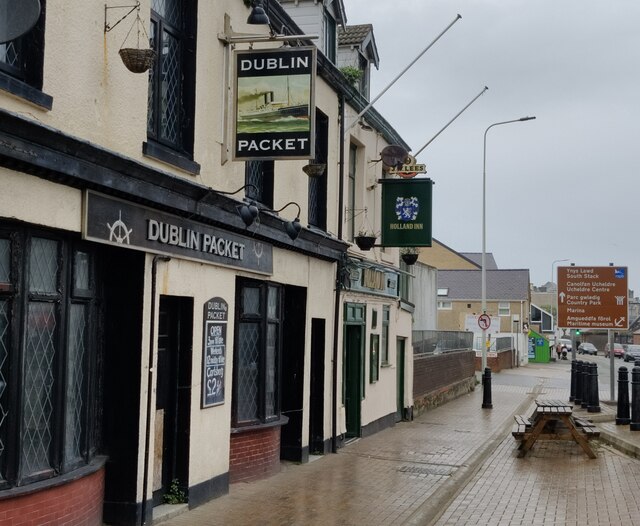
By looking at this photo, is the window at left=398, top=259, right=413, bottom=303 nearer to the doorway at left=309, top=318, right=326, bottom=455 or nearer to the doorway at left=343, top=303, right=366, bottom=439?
the doorway at left=343, top=303, right=366, bottom=439

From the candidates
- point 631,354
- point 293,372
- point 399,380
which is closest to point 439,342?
point 399,380

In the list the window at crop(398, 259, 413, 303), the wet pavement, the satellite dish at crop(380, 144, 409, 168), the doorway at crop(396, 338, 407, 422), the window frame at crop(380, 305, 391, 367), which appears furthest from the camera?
the window at crop(398, 259, 413, 303)

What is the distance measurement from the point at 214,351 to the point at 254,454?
2.10 meters

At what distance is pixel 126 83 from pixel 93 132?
0.82 meters

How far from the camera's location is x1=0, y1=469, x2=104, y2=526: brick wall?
7004 mm

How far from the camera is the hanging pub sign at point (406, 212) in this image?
18.0m

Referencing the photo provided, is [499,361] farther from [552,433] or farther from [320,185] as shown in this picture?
[320,185]

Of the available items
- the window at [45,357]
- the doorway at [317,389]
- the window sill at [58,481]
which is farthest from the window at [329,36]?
the window sill at [58,481]

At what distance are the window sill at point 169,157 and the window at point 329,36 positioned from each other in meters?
7.10

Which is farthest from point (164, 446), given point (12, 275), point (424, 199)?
point (424, 199)

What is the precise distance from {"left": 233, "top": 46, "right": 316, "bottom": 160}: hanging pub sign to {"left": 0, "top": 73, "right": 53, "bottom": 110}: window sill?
10.5 ft

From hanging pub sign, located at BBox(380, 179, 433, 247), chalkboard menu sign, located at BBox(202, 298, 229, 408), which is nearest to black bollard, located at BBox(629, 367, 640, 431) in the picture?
hanging pub sign, located at BBox(380, 179, 433, 247)

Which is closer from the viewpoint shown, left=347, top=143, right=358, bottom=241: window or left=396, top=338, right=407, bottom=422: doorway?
left=347, top=143, right=358, bottom=241: window

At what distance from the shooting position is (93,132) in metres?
7.89
